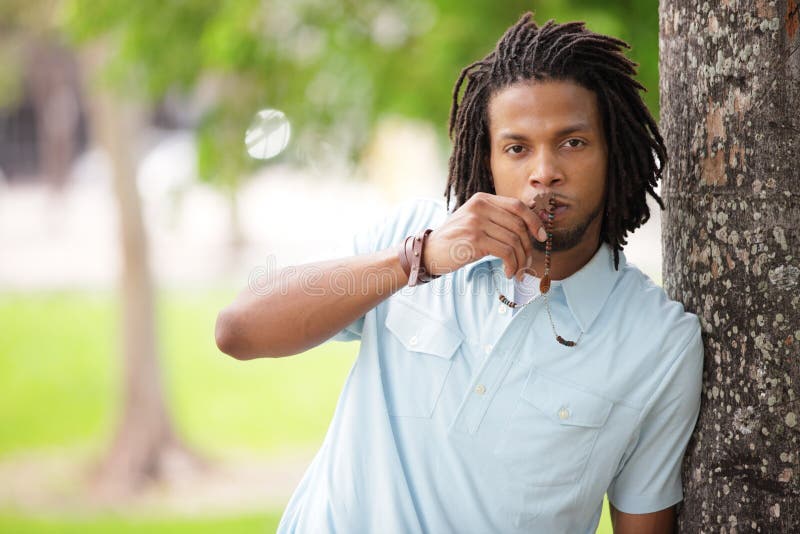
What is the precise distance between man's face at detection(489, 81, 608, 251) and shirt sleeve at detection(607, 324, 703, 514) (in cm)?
39

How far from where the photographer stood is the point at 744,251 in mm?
2070

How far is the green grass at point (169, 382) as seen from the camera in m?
14.0

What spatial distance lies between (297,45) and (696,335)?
13.3ft

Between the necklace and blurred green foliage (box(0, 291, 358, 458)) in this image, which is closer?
the necklace

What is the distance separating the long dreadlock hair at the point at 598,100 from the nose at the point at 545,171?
18 cm

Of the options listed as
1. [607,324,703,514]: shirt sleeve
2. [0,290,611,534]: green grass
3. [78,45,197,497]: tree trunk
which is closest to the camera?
[607,324,703,514]: shirt sleeve

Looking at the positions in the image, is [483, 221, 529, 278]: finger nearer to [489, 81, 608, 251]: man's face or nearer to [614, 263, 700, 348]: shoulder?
[489, 81, 608, 251]: man's face

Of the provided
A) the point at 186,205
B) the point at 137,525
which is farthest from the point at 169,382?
the point at 186,205

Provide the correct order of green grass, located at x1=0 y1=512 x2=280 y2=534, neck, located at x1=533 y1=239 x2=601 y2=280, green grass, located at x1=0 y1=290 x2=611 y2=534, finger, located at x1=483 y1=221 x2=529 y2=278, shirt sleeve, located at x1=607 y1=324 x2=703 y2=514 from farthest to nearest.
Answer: green grass, located at x1=0 y1=290 x2=611 y2=534
green grass, located at x1=0 y1=512 x2=280 y2=534
neck, located at x1=533 y1=239 x2=601 y2=280
shirt sleeve, located at x1=607 y1=324 x2=703 y2=514
finger, located at x1=483 y1=221 x2=529 y2=278

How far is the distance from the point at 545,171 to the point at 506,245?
0.22 metres

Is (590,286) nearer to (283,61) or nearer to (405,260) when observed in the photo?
(405,260)

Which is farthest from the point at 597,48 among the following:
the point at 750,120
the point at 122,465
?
the point at 122,465

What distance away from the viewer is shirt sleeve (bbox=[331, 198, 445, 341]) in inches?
93.4

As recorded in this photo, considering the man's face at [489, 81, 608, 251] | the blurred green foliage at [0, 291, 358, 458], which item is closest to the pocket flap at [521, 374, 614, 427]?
the man's face at [489, 81, 608, 251]
